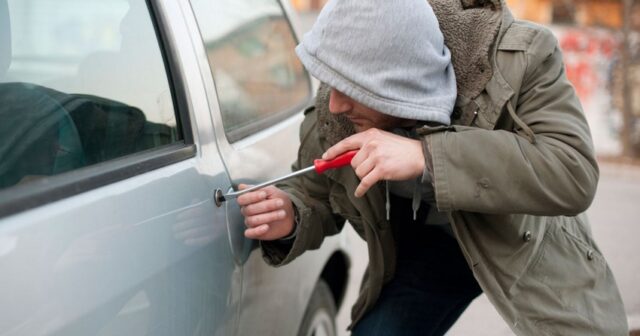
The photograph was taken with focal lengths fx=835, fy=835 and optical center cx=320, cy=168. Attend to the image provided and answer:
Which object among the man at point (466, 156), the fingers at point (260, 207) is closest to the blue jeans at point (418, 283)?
the man at point (466, 156)

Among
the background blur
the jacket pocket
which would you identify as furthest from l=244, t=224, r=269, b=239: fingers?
the background blur

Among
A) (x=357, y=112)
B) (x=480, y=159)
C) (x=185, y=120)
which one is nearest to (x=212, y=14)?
(x=185, y=120)

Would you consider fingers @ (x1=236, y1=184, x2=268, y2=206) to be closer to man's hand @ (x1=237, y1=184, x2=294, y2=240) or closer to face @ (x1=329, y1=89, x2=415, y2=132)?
man's hand @ (x1=237, y1=184, x2=294, y2=240)

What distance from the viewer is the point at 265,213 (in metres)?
2.05

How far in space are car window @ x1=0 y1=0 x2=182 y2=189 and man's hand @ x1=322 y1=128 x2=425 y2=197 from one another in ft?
1.56

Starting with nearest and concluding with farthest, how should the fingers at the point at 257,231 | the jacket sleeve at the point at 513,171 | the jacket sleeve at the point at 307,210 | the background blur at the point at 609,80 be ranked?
1. the jacket sleeve at the point at 513,171
2. the fingers at the point at 257,231
3. the jacket sleeve at the point at 307,210
4. the background blur at the point at 609,80

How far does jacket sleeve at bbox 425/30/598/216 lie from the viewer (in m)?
1.75

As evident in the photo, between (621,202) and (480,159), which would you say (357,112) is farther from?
(621,202)

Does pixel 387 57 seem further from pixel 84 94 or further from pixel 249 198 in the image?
pixel 84 94

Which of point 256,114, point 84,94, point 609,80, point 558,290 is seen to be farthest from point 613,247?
point 609,80

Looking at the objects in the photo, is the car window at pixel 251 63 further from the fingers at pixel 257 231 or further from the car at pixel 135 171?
the fingers at pixel 257 231

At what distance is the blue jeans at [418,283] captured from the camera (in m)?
2.33

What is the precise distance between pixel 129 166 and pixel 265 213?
489mm

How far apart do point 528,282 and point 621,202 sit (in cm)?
667
